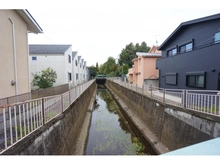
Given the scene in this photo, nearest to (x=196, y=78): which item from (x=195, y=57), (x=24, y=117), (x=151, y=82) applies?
(x=195, y=57)

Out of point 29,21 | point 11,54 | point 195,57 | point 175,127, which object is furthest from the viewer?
point 195,57

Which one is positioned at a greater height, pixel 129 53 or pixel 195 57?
pixel 129 53

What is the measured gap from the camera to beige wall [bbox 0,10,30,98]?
5117mm

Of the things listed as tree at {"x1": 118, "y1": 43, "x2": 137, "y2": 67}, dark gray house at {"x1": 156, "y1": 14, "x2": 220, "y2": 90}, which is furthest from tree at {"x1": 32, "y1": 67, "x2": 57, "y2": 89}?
tree at {"x1": 118, "y1": 43, "x2": 137, "y2": 67}

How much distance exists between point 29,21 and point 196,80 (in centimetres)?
1098

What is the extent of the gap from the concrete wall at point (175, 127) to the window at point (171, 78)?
171 inches

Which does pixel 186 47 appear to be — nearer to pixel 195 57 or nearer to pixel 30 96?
pixel 195 57

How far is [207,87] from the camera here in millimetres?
6895

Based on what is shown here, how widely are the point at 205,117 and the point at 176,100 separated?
73.3 inches

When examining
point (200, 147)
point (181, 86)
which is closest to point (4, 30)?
point (200, 147)

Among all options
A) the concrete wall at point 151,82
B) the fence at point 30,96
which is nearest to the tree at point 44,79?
the fence at point 30,96

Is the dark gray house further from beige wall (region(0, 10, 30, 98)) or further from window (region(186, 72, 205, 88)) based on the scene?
beige wall (region(0, 10, 30, 98))

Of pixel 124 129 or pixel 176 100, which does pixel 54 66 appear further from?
pixel 176 100

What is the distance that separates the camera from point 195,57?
7.88 meters
